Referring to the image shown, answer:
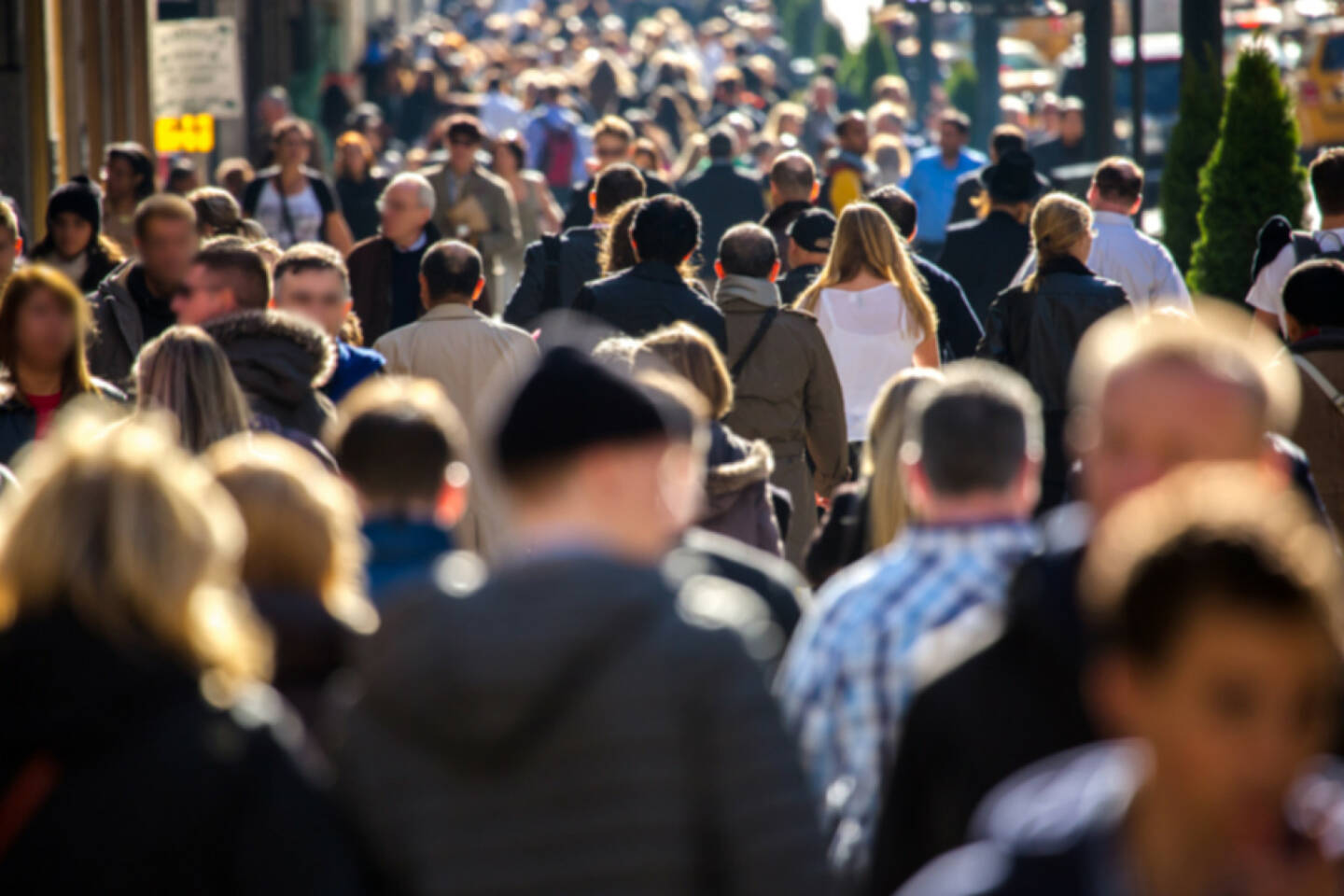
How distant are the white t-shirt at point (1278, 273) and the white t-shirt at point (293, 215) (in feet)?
20.9

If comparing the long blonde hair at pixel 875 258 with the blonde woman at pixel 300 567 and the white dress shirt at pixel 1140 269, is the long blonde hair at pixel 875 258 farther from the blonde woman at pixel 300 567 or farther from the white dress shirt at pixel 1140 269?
the blonde woman at pixel 300 567

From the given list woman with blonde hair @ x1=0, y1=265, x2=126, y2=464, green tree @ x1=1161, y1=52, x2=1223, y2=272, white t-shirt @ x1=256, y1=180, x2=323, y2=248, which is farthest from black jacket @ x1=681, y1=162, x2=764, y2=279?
woman with blonde hair @ x1=0, y1=265, x2=126, y2=464

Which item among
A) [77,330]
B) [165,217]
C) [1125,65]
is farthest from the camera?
[1125,65]

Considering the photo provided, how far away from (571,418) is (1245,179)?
11.5m

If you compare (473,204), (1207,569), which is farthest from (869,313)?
(1207,569)

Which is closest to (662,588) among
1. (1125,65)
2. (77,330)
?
(77,330)

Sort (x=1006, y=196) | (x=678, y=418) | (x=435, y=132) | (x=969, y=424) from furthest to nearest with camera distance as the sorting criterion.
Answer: (x=435, y=132) → (x=1006, y=196) → (x=969, y=424) → (x=678, y=418)

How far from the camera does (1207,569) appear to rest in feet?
7.23

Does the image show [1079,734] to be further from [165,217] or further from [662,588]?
[165,217]

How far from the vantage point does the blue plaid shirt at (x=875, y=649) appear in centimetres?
387

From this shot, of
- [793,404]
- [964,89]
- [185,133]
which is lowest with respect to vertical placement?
[964,89]

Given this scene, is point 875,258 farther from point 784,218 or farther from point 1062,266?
point 784,218

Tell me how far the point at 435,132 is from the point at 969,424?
2006cm

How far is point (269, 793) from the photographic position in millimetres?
2945
